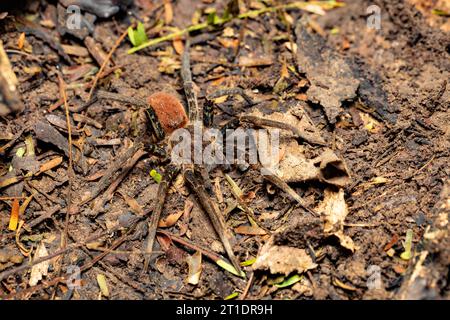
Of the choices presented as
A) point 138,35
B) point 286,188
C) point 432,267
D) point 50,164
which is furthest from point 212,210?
point 138,35

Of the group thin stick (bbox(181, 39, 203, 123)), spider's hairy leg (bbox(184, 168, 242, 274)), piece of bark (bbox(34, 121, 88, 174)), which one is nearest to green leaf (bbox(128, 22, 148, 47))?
thin stick (bbox(181, 39, 203, 123))

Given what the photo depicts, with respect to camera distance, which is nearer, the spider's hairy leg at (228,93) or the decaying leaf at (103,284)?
the decaying leaf at (103,284)

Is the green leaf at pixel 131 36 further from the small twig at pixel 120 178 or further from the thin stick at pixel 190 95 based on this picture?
the small twig at pixel 120 178

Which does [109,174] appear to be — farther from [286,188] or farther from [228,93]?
[286,188]

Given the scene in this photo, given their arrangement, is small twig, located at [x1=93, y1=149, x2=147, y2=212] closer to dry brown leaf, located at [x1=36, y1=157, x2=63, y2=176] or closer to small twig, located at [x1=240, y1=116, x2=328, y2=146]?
dry brown leaf, located at [x1=36, y1=157, x2=63, y2=176]

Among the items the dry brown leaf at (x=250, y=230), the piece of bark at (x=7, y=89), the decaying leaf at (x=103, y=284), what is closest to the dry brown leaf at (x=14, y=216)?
the decaying leaf at (x=103, y=284)
